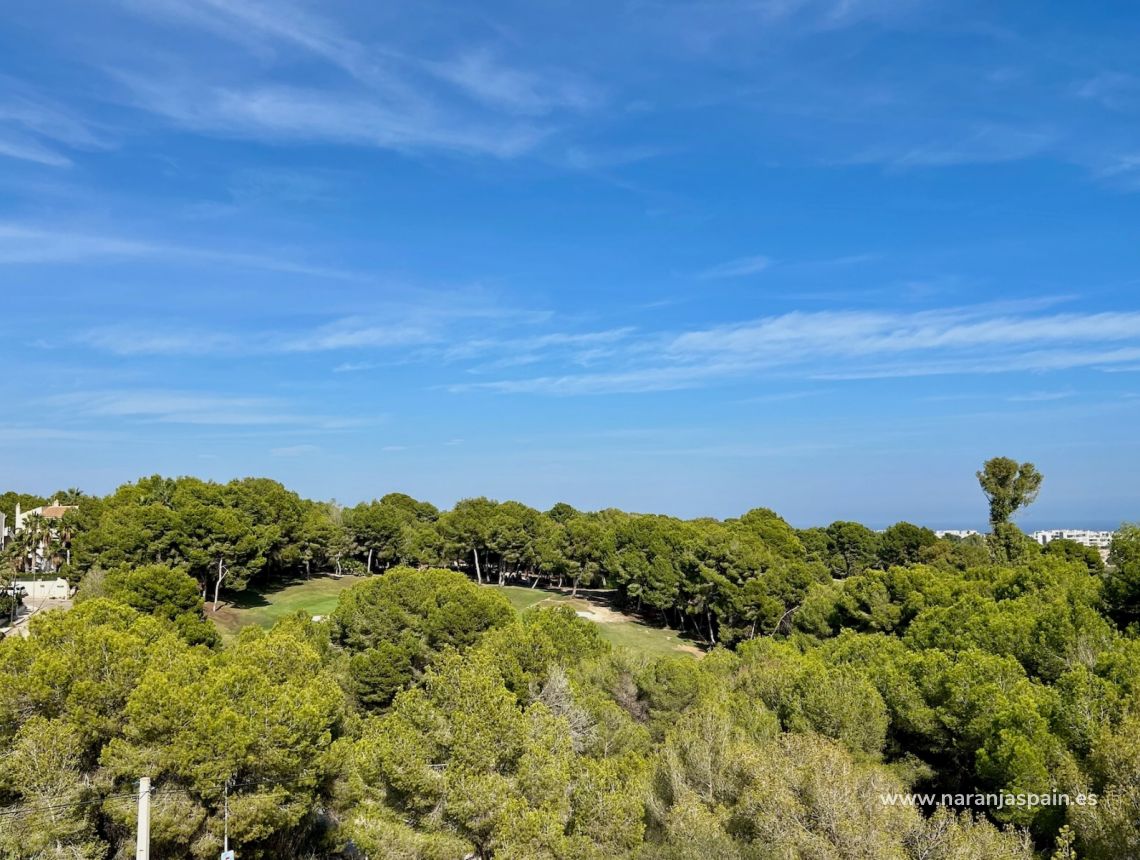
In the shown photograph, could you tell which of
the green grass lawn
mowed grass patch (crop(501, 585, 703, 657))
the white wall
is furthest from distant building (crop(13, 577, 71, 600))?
mowed grass patch (crop(501, 585, 703, 657))

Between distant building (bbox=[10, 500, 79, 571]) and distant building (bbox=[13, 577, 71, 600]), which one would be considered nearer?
distant building (bbox=[13, 577, 71, 600])

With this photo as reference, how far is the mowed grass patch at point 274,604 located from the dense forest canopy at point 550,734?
13348 millimetres

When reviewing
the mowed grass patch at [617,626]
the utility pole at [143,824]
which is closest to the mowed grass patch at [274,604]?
the mowed grass patch at [617,626]

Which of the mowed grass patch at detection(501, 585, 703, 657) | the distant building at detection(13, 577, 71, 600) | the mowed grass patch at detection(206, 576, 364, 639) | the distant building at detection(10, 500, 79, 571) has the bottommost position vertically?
the mowed grass patch at detection(501, 585, 703, 657)

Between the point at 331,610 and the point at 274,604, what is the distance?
597cm

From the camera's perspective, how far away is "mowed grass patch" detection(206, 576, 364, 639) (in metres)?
54.1

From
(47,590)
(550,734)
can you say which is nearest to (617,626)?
(550,734)

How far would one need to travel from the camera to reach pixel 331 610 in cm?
5991

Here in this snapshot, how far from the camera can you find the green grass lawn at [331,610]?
54.7 m

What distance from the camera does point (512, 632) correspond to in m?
31.6

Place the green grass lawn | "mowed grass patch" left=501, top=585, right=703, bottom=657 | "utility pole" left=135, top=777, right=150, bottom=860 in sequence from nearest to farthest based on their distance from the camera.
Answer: "utility pole" left=135, top=777, right=150, bottom=860 < the green grass lawn < "mowed grass patch" left=501, top=585, right=703, bottom=657

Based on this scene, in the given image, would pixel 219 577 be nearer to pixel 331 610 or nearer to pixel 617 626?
pixel 331 610

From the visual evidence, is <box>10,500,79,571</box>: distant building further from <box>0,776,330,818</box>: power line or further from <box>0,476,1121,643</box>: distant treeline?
<box>0,776,330,818</box>: power line

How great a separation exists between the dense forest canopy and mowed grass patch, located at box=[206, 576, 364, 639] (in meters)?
13.3
